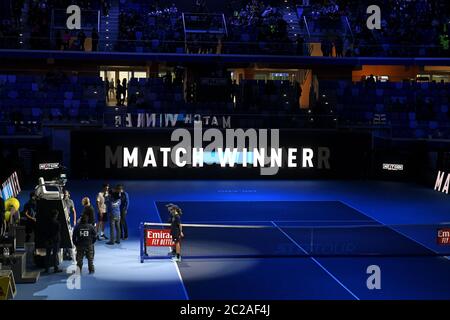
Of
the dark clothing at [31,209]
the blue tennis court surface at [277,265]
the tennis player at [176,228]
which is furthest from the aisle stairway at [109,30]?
the tennis player at [176,228]

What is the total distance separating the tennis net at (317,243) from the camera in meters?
18.2

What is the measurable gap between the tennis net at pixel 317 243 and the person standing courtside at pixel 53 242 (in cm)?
208

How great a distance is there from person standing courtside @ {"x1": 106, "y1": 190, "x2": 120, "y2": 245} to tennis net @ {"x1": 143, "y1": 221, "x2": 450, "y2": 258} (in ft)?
4.42

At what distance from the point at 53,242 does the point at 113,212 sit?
3.07m

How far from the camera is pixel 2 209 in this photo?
18.3 metres

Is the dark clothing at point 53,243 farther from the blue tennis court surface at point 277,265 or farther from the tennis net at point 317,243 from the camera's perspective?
the tennis net at point 317,243

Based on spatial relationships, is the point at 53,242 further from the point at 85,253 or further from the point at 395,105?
the point at 395,105

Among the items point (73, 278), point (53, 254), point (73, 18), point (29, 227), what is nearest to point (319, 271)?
point (73, 278)

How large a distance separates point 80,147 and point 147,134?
274cm

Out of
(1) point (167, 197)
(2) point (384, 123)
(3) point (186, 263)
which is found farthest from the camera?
(2) point (384, 123)

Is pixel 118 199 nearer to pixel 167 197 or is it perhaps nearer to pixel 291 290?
pixel 291 290

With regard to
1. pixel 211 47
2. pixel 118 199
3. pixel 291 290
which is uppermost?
pixel 211 47
